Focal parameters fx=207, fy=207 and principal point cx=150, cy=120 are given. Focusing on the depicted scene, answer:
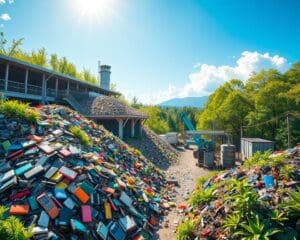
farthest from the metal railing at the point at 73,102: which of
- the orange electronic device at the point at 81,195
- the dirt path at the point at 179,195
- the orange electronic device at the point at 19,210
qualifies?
the orange electronic device at the point at 19,210

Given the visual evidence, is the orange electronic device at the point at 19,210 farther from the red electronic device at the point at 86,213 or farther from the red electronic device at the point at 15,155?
the red electronic device at the point at 15,155

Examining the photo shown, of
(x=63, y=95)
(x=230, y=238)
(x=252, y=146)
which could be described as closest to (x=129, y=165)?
(x=230, y=238)

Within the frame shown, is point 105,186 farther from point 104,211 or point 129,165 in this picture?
point 129,165

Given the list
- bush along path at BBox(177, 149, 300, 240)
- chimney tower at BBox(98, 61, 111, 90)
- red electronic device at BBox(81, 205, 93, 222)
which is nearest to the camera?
bush along path at BBox(177, 149, 300, 240)

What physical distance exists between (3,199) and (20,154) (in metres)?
1.56

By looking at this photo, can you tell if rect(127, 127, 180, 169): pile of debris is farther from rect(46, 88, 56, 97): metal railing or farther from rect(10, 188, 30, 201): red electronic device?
rect(10, 188, 30, 201): red electronic device

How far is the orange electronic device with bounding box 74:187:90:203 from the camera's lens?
5.09 meters

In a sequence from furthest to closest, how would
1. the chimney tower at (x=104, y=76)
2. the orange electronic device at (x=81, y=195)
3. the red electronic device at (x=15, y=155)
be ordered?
1. the chimney tower at (x=104, y=76)
2. the red electronic device at (x=15, y=155)
3. the orange electronic device at (x=81, y=195)

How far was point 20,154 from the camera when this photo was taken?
6.01 metres

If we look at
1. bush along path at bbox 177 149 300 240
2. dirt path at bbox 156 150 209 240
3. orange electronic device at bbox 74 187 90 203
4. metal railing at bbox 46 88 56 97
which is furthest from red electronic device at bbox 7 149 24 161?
metal railing at bbox 46 88 56 97

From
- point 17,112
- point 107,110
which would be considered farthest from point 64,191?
point 107,110

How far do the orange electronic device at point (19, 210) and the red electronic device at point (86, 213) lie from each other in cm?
116

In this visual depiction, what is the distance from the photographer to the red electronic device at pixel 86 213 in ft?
15.5

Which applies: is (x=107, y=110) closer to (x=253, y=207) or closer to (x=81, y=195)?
(x=81, y=195)
